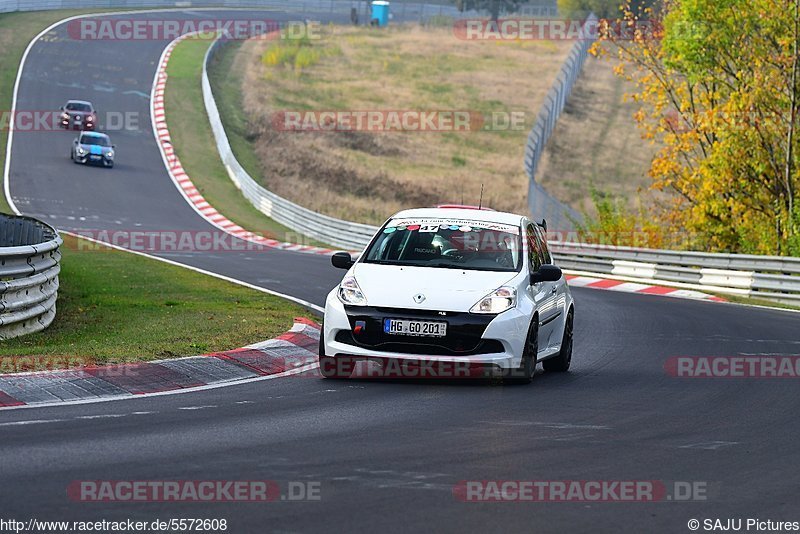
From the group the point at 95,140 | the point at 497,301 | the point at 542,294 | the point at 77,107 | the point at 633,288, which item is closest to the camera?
the point at 497,301

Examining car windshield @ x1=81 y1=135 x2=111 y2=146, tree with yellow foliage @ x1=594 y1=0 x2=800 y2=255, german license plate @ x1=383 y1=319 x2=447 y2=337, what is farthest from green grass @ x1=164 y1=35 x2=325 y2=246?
german license plate @ x1=383 y1=319 x2=447 y2=337

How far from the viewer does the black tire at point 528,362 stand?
11484 mm

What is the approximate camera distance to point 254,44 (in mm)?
76875

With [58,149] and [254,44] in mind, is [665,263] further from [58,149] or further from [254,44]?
[254,44]

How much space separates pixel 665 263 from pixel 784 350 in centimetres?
1298

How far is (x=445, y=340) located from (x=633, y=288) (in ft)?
53.7

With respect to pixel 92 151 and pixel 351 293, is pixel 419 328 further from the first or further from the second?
pixel 92 151

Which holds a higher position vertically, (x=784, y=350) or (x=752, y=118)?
(x=752, y=118)

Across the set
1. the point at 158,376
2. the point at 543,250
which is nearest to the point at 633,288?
the point at 543,250

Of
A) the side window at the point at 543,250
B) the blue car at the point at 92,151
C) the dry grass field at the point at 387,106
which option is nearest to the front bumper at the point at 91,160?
the blue car at the point at 92,151

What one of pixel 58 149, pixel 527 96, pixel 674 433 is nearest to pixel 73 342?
pixel 674 433

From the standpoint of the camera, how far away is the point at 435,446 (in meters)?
8.53

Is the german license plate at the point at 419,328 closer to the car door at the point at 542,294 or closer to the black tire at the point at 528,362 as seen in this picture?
the black tire at the point at 528,362

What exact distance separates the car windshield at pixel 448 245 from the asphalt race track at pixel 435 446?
1.22 m
